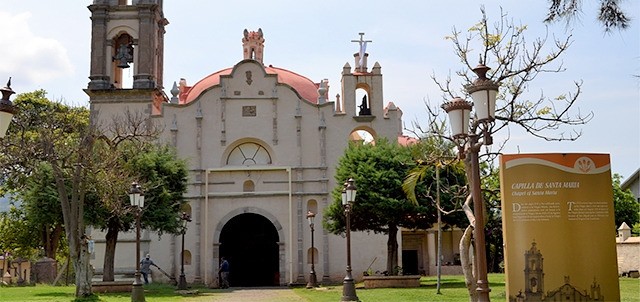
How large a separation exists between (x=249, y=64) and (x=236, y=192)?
654 centimetres

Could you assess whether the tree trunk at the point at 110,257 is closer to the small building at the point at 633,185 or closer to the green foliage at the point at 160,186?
the green foliage at the point at 160,186

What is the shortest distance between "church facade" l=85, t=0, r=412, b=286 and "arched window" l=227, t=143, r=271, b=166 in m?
0.05

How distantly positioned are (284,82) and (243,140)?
3958 millimetres

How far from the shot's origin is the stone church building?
3519cm

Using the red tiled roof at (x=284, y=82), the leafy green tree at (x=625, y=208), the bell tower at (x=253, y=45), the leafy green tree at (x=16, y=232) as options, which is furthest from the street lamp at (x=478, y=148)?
the leafy green tree at (x=625, y=208)

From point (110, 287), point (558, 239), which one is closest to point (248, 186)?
point (110, 287)

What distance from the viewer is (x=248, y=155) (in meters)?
36.7

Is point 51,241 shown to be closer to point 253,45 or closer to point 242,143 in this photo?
point 242,143

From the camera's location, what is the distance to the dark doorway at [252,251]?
3706 centimetres

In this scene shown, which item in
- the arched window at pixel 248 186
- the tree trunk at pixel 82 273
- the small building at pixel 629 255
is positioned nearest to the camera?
the tree trunk at pixel 82 273

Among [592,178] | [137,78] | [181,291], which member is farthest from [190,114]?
[592,178]

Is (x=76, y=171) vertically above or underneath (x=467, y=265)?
above

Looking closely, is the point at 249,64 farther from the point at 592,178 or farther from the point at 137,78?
the point at 592,178

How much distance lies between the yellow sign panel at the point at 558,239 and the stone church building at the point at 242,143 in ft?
74.6
